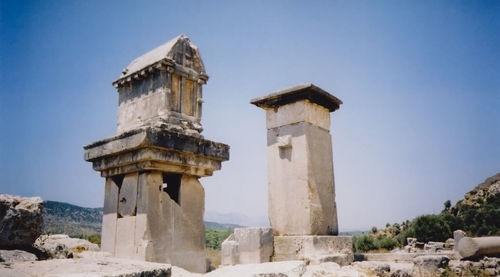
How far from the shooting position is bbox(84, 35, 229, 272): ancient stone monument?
171 inches

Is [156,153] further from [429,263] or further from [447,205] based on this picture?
[447,205]

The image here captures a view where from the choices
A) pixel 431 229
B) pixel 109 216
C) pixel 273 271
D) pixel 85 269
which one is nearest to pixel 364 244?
pixel 431 229

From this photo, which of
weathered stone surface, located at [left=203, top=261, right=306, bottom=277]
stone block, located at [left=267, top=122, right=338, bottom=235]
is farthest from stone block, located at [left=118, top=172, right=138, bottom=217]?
stone block, located at [left=267, top=122, right=338, bottom=235]

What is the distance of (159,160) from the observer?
4340 mm

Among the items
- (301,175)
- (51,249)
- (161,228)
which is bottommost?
(51,249)

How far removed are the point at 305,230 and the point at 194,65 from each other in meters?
2.91

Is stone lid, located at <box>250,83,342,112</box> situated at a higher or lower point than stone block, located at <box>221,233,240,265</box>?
higher

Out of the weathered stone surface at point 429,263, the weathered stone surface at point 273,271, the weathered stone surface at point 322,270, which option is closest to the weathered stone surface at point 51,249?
the weathered stone surface at point 273,271

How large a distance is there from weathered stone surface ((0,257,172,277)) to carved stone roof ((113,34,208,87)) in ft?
9.96

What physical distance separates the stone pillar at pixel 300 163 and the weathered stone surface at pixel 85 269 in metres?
2.59

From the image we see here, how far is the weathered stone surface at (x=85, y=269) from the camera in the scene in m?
1.94

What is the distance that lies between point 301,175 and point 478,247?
5.59m

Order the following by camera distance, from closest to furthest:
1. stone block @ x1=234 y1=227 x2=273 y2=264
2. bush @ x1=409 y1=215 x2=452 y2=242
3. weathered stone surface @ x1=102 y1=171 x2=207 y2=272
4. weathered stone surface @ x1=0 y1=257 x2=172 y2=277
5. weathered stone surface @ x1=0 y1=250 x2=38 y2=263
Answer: weathered stone surface @ x1=0 y1=257 x2=172 y2=277 < weathered stone surface @ x1=0 y1=250 x2=38 y2=263 < weathered stone surface @ x1=102 y1=171 x2=207 y2=272 < stone block @ x1=234 y1=227 x2=273 y2=264 < bush @ x1=409 y1=215 x2=452 y2=242

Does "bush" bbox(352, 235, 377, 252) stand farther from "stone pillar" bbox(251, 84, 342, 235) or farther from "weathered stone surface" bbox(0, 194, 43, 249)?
"weathered stone surface" bbox(0, 194, 43, 249)
